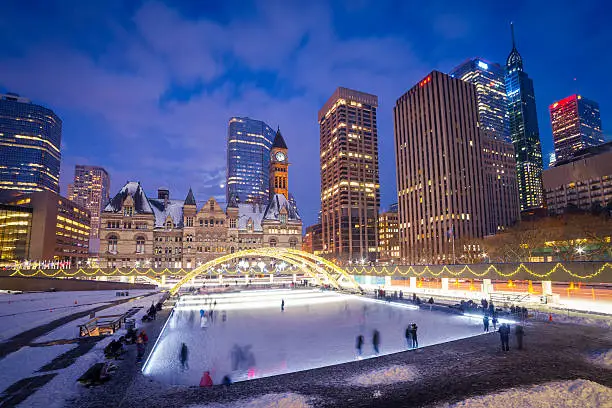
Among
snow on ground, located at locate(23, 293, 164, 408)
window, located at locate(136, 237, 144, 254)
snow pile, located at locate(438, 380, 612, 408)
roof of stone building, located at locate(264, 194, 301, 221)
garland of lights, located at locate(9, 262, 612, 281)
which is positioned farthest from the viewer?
roof of stone building, located at locate(264, 194, 301, 221)

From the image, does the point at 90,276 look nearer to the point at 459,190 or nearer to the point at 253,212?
the point at 253,212

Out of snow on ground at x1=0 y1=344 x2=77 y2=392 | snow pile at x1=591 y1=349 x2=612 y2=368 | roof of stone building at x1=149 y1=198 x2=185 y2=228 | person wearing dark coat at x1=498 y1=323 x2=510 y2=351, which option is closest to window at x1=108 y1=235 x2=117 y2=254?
roof of stone building at x1=149 y1=198 x2=185 y2=228

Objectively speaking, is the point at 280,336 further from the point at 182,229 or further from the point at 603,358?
the point at 182,229

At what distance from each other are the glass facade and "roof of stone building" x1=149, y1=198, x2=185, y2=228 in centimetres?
5383

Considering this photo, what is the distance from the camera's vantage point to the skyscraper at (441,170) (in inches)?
6004

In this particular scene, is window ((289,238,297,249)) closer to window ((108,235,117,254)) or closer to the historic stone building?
the historic stone building

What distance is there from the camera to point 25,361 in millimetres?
18922

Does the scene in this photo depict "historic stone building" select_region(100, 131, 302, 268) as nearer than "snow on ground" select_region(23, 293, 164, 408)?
No

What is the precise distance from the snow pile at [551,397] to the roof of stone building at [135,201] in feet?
310

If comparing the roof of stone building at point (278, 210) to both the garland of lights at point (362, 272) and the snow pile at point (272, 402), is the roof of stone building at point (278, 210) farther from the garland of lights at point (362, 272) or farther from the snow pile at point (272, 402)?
the snow pile at point (272, 402)

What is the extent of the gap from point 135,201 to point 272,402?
92967mm

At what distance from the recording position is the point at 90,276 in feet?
228

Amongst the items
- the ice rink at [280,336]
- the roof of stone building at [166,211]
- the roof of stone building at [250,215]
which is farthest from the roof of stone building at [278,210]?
the ice rink at [280,336]

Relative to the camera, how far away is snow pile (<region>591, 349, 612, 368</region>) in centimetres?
1622
